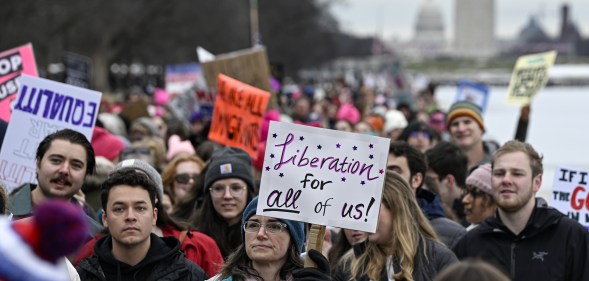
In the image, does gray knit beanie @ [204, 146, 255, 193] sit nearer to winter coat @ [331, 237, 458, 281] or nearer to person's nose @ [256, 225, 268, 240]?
winter coat @ [331, 237, 458, 281]

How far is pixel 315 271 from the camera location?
4309 millimetres

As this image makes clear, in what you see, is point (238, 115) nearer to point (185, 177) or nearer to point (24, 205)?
point (185, 177)

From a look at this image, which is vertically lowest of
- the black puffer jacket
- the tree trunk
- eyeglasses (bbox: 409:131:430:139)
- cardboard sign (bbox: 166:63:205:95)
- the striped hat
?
the black puffer jacket

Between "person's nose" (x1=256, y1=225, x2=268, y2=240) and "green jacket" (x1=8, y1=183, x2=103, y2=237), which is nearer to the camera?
"person's nose" (x1=256, y1=225, x2=268, y2=240)

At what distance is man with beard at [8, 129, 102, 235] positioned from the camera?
5656 millimetres

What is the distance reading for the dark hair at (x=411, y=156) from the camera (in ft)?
22.5

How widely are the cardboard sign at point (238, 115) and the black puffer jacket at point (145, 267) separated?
3.63 metres

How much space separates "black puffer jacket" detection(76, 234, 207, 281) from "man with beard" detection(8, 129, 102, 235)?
0.79m

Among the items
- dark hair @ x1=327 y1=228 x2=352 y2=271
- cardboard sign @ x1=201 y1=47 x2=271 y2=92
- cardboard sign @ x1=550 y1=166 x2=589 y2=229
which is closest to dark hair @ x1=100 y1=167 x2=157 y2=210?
dark hair @ x1=327 y1=228 x2=352 y2=271

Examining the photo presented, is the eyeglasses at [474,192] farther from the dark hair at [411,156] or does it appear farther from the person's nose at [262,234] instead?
the person's nose at [262,234]

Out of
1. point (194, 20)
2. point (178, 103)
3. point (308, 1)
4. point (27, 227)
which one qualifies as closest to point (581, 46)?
point (308, 1)

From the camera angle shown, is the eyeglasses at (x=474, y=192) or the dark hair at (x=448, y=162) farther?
the dark hair at (x=448, y=162)

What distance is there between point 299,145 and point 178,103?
1153 cm

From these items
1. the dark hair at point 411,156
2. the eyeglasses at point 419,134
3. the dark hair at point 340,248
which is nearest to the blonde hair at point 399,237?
the dark hair at point 340,248
